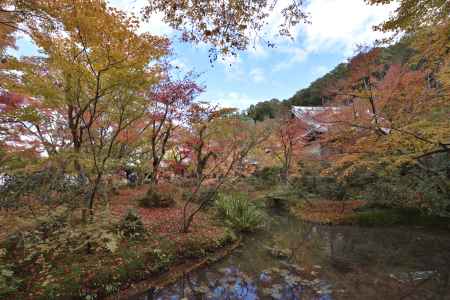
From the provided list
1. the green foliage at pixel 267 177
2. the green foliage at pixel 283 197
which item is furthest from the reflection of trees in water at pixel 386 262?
the green foliage at pixel 267 177

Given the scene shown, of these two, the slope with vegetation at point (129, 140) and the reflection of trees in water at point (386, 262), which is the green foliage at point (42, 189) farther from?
the reflection of trees in water at point (386, 262)

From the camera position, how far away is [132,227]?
20.8 ft

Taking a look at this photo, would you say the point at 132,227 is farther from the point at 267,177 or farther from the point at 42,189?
the point at 267,177

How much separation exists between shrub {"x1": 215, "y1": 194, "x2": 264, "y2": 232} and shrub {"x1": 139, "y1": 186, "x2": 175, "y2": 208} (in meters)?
2.18

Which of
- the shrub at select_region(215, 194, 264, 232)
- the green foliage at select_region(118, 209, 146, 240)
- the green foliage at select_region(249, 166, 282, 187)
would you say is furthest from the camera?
the green foliage at select_region(249, 166, 282, 187)

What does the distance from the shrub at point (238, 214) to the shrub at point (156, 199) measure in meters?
2.18

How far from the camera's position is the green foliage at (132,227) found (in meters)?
6.21

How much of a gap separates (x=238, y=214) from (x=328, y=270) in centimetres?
393

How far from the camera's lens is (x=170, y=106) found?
38.2 feet

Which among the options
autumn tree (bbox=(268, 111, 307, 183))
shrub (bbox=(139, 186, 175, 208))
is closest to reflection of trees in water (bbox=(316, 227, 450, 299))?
shrub (bbox=(139, 186, 175, 208))

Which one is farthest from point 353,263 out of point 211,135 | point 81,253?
point 211,135

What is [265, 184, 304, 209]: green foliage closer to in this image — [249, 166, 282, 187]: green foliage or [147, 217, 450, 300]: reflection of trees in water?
[249, 166, 282, 187]: green foliage

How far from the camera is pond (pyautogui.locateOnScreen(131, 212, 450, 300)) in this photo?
189 inches

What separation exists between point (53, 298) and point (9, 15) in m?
5.12
